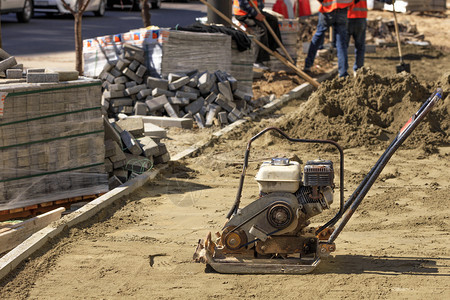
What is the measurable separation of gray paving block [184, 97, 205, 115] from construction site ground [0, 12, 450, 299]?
25.9 inches

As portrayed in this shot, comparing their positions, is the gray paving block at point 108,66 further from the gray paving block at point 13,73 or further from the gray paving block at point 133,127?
the gray paving block at point 13,73

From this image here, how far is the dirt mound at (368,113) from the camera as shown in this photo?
390 inches

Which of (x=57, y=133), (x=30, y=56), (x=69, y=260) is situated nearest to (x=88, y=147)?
(x=57, y=133)

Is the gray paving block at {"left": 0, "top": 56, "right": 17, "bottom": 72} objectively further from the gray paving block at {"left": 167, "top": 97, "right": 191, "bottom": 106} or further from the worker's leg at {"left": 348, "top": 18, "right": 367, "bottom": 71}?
the worker's leg at {"left": 348, "top": 18, "right": 367, "bottom": 71}

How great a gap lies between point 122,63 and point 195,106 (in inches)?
54.8

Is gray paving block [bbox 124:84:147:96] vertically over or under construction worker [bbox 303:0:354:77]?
under

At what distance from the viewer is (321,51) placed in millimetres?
17641

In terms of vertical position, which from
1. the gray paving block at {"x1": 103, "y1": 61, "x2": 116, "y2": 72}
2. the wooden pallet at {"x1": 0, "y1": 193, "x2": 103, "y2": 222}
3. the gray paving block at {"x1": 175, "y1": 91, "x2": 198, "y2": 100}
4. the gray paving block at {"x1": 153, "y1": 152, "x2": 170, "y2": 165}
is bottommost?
the wooden pallet at {"x1": 0, "y1": 193, "x2": 103, "y2": 222}

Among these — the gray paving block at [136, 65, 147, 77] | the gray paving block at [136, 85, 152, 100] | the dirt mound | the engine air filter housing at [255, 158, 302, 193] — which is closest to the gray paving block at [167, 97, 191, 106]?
the gray paving block at [136, 85, 152, 100]

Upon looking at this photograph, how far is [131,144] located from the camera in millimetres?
8250

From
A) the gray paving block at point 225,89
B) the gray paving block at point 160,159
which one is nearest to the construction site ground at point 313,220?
the gray paving block at point 160,159

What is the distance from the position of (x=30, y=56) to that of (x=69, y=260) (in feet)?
36.2

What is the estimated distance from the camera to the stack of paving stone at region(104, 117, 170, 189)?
7.92 metres

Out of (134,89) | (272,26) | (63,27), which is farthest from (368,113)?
(63,27)
